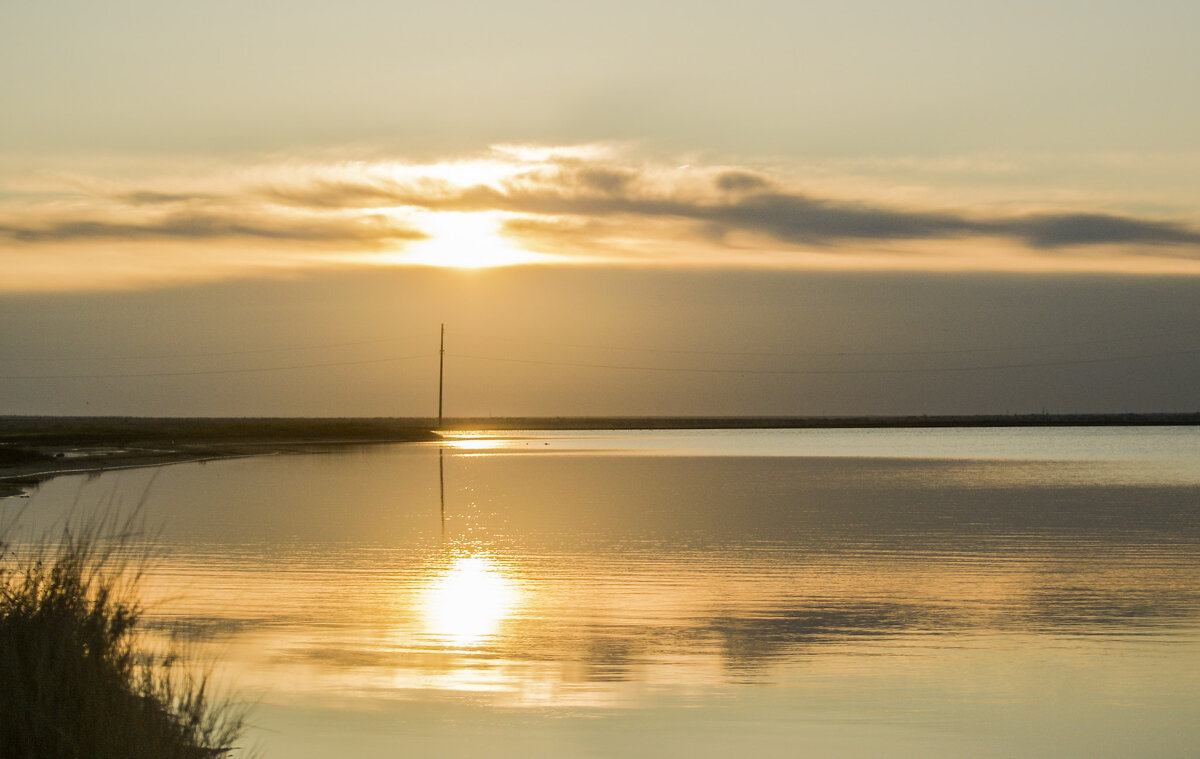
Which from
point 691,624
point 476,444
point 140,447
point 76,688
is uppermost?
point 476,444

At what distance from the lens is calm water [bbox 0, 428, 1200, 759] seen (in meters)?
11.5

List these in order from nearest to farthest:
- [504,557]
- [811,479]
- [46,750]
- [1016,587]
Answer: [46,750], [1016,587], [504,557], [811,479]

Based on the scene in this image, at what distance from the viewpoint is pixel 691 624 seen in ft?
55.0

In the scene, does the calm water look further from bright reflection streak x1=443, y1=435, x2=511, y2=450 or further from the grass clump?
bright reflection streak x1=443, y1=435, x2=511, y2=450

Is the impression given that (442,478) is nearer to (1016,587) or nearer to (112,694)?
(1016,587)

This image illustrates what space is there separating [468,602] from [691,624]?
160 inches

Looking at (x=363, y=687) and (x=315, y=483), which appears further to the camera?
(x=315, y=483)

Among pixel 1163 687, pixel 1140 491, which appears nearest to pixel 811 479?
pixel 1140 491

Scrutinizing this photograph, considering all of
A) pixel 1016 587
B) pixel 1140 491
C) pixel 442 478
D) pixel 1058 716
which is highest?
pixel 442 478

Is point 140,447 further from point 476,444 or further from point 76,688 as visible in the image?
point 76,688

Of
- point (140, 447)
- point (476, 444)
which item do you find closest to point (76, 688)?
point (140, 447)

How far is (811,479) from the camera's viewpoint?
5372cm

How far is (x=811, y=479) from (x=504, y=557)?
3063cm

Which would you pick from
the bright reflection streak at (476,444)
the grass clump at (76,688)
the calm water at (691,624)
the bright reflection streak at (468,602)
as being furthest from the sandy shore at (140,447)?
the grass clump at (76,688)
